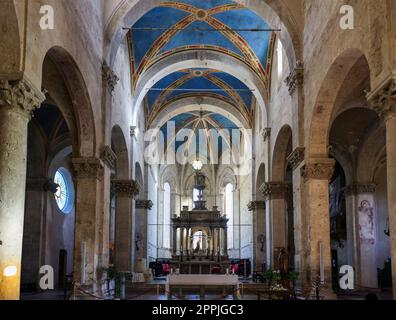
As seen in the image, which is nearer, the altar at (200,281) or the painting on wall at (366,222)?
the altar at (200,281)

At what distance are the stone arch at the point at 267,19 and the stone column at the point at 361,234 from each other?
6945 millimetres

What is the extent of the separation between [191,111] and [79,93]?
2056cm

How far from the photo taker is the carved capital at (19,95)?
32.0 feet

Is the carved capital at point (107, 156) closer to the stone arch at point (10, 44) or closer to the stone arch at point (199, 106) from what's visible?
the stone arch at point (10, 44)

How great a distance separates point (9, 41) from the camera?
10031mm

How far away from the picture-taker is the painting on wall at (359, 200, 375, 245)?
21.8 metres

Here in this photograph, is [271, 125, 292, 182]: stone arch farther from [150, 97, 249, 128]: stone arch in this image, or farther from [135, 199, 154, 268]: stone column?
[135, 199, 154, 268]: stone column

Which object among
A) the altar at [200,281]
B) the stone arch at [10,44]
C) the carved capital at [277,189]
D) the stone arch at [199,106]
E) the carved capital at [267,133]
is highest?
the stone arch at [199,106]

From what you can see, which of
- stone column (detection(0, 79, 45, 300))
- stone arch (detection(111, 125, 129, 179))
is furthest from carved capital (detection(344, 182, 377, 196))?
stone column (detection(0, 79, 45, 300))

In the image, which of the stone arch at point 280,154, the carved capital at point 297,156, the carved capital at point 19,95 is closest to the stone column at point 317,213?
the carved capital at point 297,156

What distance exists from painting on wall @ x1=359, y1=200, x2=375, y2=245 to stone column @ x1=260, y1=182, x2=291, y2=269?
10.4 feet

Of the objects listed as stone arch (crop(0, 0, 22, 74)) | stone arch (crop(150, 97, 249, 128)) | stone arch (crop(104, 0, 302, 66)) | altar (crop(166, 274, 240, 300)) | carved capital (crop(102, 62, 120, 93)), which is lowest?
altar (crop(166, 274, 240, 300))
